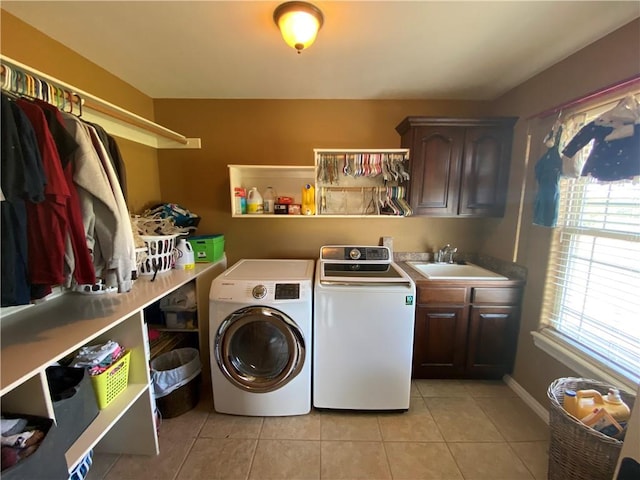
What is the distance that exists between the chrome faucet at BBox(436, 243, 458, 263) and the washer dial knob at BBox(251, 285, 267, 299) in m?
1.69

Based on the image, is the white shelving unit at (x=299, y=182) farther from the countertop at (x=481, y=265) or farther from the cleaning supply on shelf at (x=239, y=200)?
the countertop at (x=481, y=265)

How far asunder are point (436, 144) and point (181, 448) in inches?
107

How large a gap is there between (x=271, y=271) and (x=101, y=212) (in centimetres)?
109

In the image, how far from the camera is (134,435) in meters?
1.54

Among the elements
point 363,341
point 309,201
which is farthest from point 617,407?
point 309,201

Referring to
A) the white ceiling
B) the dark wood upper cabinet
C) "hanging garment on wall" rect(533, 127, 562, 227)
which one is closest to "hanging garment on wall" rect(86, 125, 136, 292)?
the white ceiling

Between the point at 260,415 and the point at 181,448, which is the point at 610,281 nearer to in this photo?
the point at 260,415

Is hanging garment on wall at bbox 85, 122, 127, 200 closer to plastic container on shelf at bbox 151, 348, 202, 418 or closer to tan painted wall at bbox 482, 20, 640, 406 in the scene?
plastic container on shelf at bbox 151, 348, 202, 418

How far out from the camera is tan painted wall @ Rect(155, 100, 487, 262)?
241 cm

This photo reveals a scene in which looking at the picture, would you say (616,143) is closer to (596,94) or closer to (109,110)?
(596,94)

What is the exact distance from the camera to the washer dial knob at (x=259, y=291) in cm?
171

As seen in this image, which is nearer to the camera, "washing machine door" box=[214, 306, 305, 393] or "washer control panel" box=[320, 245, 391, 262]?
"washing machine door" box=[214, 306, 305, 393]

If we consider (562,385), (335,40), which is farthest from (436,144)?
(562,385)

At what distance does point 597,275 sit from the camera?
60.6 inches
